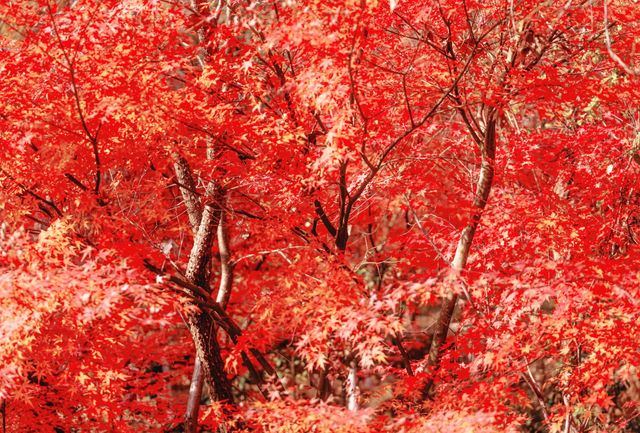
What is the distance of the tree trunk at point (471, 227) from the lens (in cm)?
833

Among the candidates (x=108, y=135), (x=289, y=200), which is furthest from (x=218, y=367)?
(x=108, y=135)

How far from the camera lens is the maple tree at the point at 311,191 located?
6.93 meters

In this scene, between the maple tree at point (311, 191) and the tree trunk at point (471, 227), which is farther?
the tree trunk at point (471, 227)

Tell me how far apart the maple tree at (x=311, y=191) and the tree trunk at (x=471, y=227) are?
4 centimetres

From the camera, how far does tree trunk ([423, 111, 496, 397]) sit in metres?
8.33

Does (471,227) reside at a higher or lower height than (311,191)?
lower

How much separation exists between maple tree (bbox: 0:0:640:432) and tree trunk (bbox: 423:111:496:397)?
0.12 ft

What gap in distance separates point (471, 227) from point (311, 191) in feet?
6.44

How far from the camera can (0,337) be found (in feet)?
20.9

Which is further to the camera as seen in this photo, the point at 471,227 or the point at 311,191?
the point at 311,191

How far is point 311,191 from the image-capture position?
8.69 meters

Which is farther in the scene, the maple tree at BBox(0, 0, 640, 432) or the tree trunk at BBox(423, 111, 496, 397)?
the tree trunk at BBox(423, 111, 496, 397)

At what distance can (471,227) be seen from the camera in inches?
330

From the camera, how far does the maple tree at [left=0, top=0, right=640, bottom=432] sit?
693 centimetres
